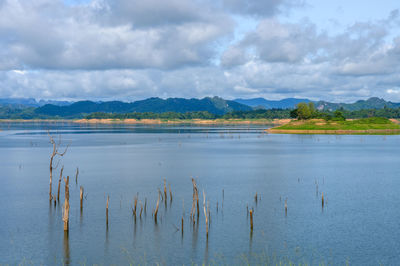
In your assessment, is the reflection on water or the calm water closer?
the reflection on water

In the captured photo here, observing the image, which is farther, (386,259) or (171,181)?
(171,181)

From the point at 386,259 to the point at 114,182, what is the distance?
3950 cm

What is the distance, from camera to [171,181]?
58.2 m

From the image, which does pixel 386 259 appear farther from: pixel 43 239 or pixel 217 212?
pixel 43 239

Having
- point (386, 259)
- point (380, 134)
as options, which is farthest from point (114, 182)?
point (380, 134)

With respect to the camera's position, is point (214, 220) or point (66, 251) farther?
point (214, 220)

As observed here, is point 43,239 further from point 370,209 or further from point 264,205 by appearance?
point 370,209

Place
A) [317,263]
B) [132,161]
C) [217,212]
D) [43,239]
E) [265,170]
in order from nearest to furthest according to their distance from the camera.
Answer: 1. [317,263]
2. [43,239]
3. [217,212]
4. [265,170]
5. [132,161]

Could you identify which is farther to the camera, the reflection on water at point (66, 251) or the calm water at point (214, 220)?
the calm water at point (214, 220)

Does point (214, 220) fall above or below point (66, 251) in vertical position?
above

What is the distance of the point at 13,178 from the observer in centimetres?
6066

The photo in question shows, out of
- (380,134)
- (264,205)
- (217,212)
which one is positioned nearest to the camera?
(217,212)

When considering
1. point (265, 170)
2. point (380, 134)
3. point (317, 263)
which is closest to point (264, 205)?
point (317, 263)

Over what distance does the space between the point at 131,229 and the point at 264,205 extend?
16.1 metres
